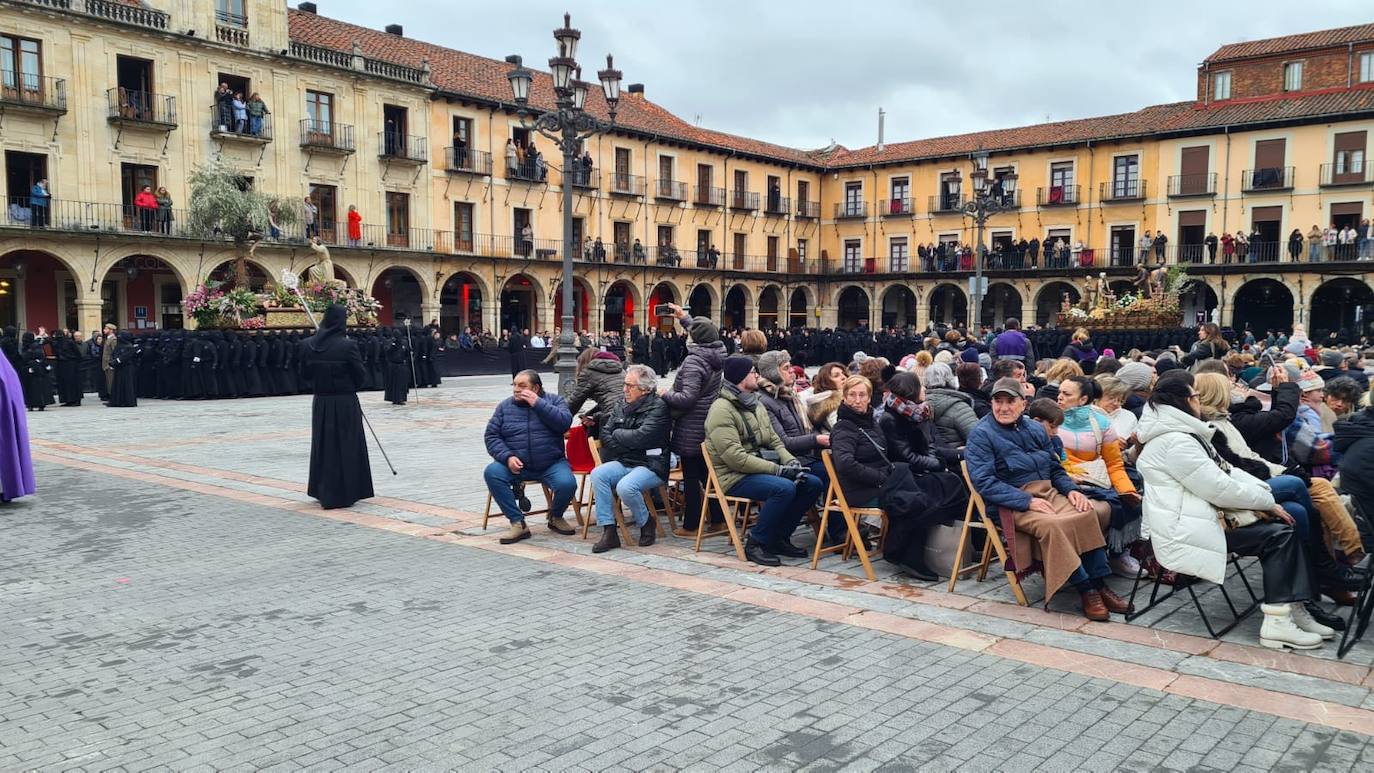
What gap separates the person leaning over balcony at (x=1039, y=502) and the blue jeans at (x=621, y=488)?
2.33 m

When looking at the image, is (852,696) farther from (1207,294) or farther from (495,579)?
(1207,294)

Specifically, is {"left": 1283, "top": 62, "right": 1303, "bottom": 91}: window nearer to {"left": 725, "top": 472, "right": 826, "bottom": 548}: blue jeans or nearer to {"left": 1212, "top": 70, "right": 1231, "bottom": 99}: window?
{"left": 1212, "top": 70, "right": 1231, "bottom": 99}: window

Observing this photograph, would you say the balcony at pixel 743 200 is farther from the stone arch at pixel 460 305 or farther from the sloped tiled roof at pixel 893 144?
the stone arch at pixel 460 305

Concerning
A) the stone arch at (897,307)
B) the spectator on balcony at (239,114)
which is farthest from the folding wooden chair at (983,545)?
the stone arch at (897,307)

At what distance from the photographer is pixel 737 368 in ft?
21.9

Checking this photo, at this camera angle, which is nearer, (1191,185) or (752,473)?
(752,473)

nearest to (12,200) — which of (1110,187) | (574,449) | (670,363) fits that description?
(670,363)

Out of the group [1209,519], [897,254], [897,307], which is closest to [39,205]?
[1209,519]

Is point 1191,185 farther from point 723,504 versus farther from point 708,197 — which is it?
point 723,504

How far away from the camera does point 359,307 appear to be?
24.4 metres

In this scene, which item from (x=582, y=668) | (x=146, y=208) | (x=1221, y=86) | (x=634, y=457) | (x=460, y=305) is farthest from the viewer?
(x=1221, y=86)

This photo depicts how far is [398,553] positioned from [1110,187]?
129 feet

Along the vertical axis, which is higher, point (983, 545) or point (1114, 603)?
point (983, 545)

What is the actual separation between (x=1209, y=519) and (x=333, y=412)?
6652mm
